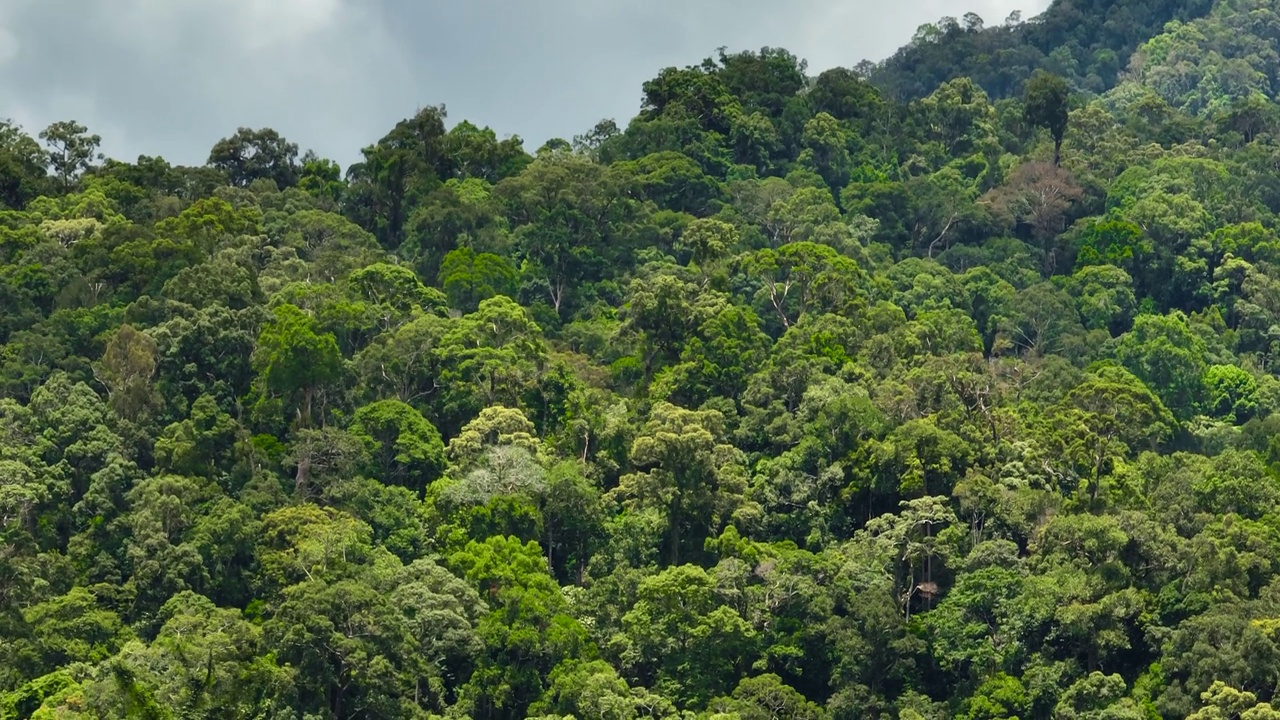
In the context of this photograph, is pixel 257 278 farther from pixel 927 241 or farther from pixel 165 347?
pixel 927 241

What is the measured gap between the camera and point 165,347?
162 feet

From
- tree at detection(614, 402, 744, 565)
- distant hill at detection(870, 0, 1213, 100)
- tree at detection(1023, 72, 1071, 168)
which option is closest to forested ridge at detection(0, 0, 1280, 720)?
tree at detection(614, 402, 744, 565)

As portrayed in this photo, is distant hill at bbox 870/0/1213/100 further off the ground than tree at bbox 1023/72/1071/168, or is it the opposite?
distant hill at bbox 870/0/1213/100

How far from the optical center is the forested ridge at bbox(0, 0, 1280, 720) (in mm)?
41219

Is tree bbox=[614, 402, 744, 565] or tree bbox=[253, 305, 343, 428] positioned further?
tree bbox=[253, 305, 343, 428]

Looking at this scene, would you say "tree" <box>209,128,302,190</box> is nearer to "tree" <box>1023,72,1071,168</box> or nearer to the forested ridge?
the forested ridge

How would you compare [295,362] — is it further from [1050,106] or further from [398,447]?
[1050,106]

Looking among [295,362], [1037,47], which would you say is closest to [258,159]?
[295,362]

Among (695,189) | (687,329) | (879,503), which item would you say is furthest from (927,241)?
(879,503)

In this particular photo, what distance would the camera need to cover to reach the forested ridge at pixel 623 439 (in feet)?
135

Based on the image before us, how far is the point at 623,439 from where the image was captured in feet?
162

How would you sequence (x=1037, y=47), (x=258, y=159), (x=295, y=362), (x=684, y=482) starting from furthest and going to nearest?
(x=1037, y=47)
(x=258, y=159)
(x=295, y=362)
(x=684, y=482)

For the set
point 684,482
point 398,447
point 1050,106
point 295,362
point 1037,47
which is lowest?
point 684,482

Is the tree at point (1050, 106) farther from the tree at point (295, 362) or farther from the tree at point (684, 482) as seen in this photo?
the tree at point (295, 362)
